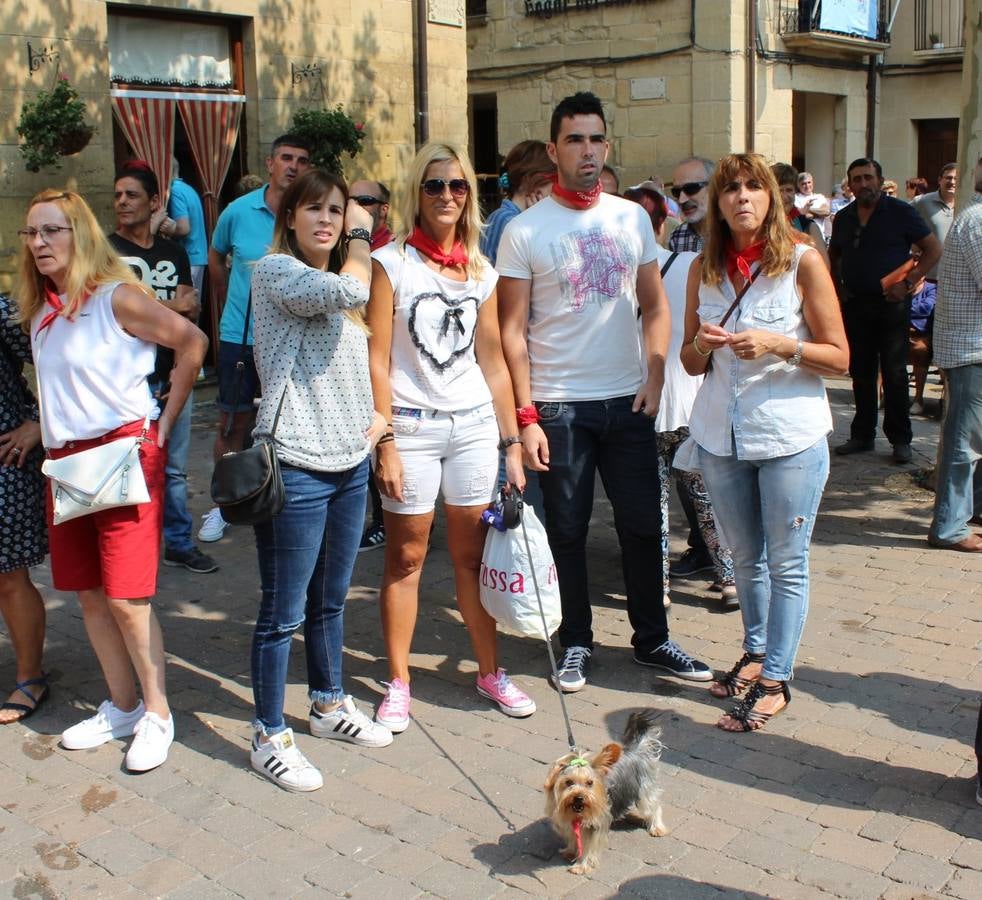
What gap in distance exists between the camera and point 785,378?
4191mm

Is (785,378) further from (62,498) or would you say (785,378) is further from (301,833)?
(62,498)

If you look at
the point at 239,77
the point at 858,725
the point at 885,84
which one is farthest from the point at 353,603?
the point at 885,84

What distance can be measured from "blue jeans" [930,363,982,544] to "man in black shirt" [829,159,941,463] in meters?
1.92

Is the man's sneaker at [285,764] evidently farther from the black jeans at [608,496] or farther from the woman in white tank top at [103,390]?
the black jeans at [608,496]

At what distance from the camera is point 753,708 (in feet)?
14.2

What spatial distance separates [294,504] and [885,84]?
74.8ft

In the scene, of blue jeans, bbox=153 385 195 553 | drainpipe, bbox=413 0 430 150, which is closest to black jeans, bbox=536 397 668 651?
blue jeans, bbox=153 385 195 553

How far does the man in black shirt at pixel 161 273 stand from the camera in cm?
570

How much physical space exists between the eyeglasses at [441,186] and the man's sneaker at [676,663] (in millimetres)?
1983

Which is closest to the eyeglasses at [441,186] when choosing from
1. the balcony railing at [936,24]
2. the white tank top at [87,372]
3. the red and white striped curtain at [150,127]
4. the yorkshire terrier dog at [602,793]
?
the white tank top at [87,372]

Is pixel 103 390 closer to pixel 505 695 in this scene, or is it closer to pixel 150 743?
pixel 150 743

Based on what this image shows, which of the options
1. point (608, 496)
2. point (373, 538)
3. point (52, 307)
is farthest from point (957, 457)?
point (52, 307)

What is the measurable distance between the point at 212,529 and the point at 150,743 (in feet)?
9.13

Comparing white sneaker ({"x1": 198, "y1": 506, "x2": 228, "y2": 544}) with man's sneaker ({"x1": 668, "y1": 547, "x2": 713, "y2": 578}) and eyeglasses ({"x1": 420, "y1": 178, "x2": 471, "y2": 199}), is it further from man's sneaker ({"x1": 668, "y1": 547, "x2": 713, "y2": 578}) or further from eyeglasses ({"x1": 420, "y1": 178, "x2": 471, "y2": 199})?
eyeglasses ({"x1": 420, "y1": 178, "x2": 471, "y2": 199})
